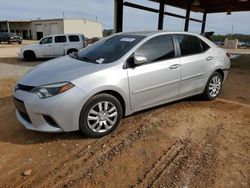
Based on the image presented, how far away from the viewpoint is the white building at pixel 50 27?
156 ft

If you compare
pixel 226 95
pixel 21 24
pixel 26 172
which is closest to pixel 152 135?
pixel 26 172

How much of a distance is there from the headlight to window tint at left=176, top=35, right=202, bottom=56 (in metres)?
2.37

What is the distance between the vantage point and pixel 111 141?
3549 millimetres

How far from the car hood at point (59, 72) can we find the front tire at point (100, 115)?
42 centimetres

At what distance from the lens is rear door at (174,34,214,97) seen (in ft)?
14.9

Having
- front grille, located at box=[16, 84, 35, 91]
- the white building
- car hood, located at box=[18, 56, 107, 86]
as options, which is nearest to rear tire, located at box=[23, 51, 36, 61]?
car hood, located at box=[18, 56, 107, 86]

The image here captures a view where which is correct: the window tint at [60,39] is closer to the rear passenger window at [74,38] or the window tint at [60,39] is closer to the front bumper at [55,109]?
the rear passenger window at [74,38]

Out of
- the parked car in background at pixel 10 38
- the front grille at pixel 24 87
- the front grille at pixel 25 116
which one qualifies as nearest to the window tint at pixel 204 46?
the front grille at pixel 24 87

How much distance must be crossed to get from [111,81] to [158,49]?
1.23 metres

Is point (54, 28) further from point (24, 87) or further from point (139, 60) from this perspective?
point (139, 60)

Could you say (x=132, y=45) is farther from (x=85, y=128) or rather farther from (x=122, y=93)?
(x=85, y=128)

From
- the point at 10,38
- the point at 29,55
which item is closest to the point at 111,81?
the point at 29,55

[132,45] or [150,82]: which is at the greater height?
[132,45]

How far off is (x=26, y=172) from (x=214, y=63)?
4145 mm
